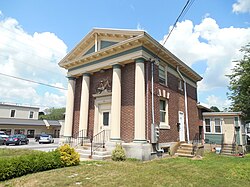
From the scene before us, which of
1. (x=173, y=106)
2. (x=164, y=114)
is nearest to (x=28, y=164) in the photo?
(x=164, y=114)

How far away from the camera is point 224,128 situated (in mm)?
18562

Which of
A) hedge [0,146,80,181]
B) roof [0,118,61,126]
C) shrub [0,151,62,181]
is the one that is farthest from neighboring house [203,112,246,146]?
roof [0,118,61,126]

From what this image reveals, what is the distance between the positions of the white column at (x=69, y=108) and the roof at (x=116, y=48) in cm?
131

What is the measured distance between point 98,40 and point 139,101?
5.70 metres

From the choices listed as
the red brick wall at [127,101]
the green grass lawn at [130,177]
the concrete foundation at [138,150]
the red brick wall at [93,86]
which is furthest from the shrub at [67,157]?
the red brick wall at [93,86]

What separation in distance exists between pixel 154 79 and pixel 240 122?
11.5 meters

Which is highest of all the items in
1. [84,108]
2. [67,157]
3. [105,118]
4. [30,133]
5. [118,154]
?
[84,108]

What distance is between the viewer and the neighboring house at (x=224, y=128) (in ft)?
58.7

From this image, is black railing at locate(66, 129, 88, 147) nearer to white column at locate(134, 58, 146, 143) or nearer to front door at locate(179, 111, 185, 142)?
white column at locate(134, 58, 146, 143)

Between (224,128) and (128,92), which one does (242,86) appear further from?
(128,92)

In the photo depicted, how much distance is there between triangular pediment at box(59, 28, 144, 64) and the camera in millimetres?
11674

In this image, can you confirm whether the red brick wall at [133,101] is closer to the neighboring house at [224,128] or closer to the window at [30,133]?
the neighboring house at [224,128]

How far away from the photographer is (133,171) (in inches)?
288

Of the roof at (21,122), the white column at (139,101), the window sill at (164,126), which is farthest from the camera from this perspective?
the roof at (21,122)
